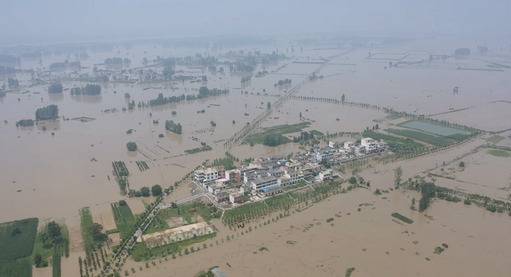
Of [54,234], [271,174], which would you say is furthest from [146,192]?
[271,174]

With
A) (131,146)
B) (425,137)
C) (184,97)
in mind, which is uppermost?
(184,97)

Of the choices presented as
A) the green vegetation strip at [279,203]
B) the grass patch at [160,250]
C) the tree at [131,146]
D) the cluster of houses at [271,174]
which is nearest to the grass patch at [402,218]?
the green vegetation strip at [279,203]

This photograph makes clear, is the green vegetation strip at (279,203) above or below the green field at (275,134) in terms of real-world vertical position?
below

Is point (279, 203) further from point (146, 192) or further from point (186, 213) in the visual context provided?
point (146, 192)

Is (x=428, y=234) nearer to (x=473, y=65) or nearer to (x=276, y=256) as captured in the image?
(x=276, y=256)

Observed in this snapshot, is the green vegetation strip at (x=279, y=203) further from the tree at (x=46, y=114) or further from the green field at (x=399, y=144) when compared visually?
the tree at (x=46, y=114)

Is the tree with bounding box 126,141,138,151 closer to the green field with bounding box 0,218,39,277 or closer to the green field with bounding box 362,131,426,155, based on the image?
the green field with bounding box 0,218,39,277

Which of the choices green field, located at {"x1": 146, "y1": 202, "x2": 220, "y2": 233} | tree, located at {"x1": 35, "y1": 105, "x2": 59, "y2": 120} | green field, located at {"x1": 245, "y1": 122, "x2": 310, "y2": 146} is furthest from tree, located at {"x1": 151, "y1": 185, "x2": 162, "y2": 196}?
tree, located at {"x1": 35, "y1": 105, "x2": 59, "y2": 120}
